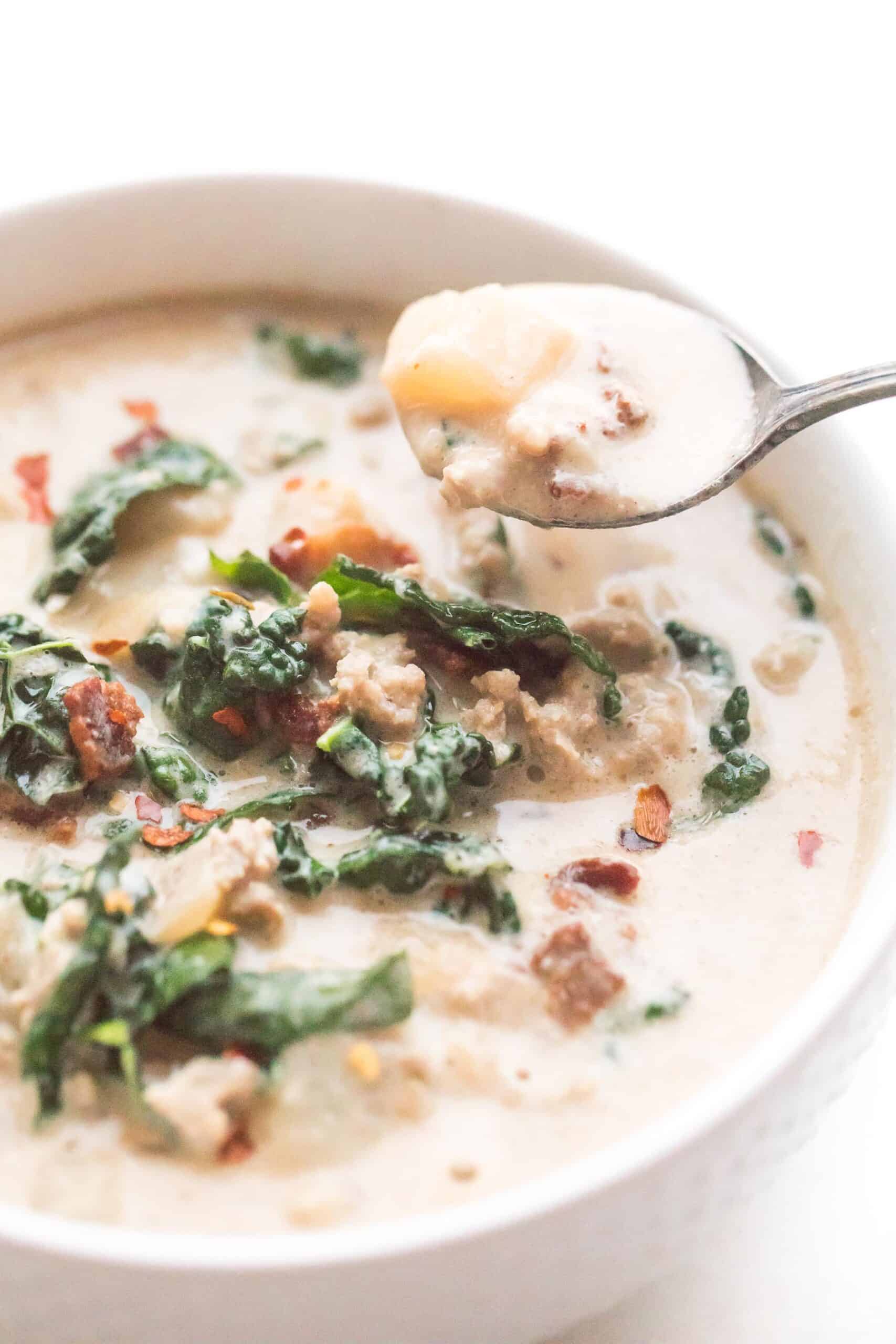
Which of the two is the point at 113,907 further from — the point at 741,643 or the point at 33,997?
the point at 741,643

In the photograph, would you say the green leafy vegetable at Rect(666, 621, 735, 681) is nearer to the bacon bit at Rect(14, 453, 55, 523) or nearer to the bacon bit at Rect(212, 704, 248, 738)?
the bacon bit at Rect(212, 704, 248, 738)

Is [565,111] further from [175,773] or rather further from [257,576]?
[175,773]

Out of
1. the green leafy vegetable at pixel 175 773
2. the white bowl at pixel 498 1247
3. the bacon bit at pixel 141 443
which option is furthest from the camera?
the bacon bit at pixel 141 443

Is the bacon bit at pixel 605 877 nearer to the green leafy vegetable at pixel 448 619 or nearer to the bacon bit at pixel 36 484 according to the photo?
the green leafy vegetable at pixel 448 619

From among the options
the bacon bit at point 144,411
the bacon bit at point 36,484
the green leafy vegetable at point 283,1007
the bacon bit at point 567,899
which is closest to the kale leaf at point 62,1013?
the green leafy vegetable at point 283,1007

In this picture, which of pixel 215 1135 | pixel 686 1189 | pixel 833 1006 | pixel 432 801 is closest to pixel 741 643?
pixel 432 801

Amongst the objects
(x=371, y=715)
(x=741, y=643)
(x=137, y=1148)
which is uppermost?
(x=741, y=643)
